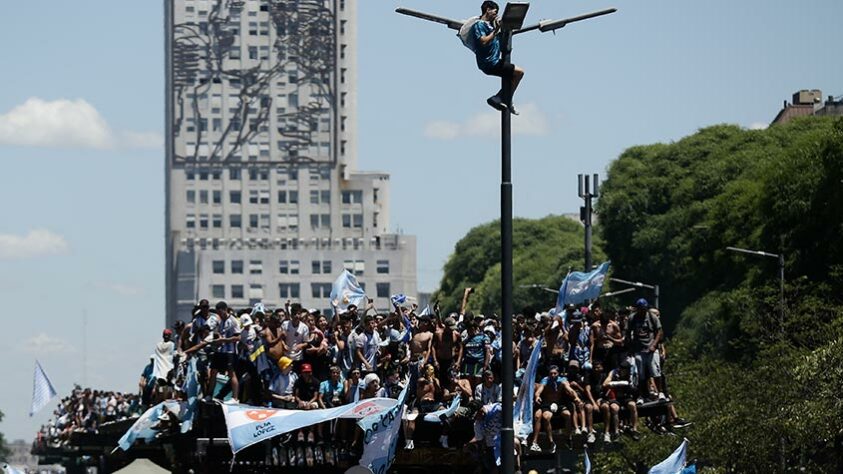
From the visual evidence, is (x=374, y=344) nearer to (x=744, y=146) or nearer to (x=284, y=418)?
(x=284, y=418)

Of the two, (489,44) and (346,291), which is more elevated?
(489,44)

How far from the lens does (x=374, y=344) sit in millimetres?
37094

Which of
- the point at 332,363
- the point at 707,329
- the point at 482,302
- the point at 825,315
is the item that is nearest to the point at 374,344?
the point at 332,363

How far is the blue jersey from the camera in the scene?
82.8 feet

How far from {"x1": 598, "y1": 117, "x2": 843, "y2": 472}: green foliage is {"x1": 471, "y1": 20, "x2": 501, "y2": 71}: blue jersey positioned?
21737mm

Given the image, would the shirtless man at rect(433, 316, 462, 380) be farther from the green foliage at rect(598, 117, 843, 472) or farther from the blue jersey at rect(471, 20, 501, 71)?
the green foliage at rect(598, 117, 843, 472)

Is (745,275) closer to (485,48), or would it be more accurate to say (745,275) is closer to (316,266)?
(485,48)

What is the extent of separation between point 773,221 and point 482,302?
7644cm

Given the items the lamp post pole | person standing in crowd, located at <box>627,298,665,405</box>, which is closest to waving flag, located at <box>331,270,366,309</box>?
person standing in crowd, located at <box>627,298,665,405</box>

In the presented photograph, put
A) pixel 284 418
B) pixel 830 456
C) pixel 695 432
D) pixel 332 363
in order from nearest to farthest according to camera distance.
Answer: pixel 284 418 → pixel 332 363 → pixel 830 456 → pixel 695 432

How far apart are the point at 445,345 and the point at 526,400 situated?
2622mm

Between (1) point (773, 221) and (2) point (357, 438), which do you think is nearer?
(2) point (357, 438)

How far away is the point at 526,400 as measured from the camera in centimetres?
3297

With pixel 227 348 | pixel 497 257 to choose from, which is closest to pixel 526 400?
pixel 227 348
